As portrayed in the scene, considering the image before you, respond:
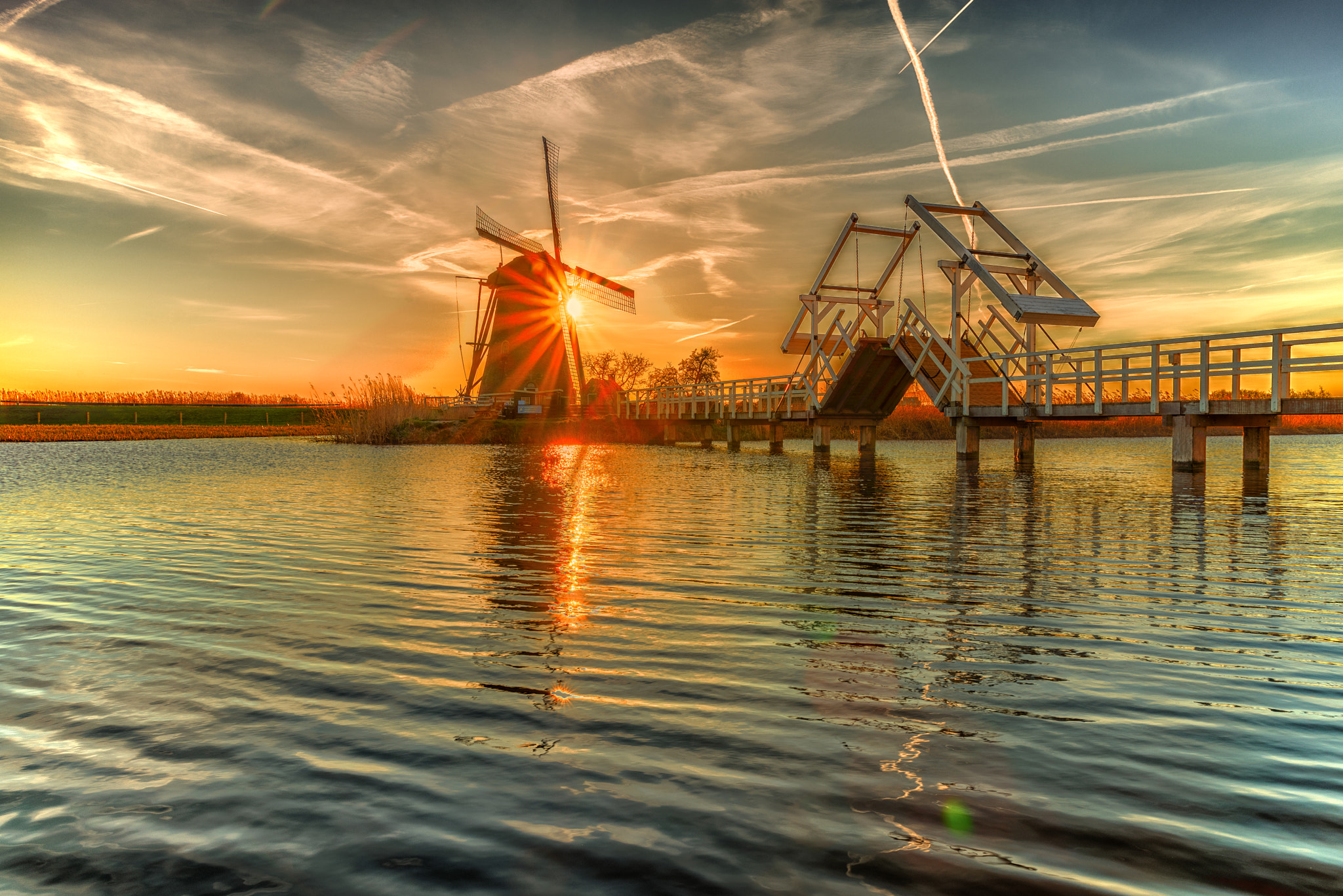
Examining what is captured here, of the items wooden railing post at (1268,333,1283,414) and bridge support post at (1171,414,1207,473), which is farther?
bridge support post at (1171,414,1207,473)

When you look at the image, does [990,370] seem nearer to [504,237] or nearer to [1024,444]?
[1024,444]

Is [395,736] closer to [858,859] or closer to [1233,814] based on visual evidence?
[858,859]

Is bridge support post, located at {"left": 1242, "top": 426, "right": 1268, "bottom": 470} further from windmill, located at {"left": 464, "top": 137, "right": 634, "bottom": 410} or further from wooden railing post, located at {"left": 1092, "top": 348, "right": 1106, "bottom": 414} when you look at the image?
windmill, located at {"left": 464, "top": 137, "right": 634, "bottom": 410}

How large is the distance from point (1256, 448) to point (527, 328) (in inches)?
1699

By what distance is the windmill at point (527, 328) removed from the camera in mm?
53281

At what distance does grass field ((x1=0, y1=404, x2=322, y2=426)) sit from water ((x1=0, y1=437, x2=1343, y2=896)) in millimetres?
65947

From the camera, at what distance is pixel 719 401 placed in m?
38.7

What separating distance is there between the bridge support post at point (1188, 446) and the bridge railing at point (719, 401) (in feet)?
45.9

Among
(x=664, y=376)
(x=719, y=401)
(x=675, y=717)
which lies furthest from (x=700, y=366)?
(x=675, y=717)

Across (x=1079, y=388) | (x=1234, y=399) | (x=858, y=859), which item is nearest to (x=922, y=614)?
(x=858, y=859)

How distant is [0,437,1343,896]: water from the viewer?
241cm

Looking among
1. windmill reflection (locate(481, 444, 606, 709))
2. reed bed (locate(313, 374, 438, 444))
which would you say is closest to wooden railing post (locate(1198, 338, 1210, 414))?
windmill reflection (locate(481, 444, 606, 709))

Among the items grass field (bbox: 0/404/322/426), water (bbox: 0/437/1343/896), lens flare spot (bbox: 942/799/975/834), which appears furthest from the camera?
grass field (bbox: 0/404/322/426)

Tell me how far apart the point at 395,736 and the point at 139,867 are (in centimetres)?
109
